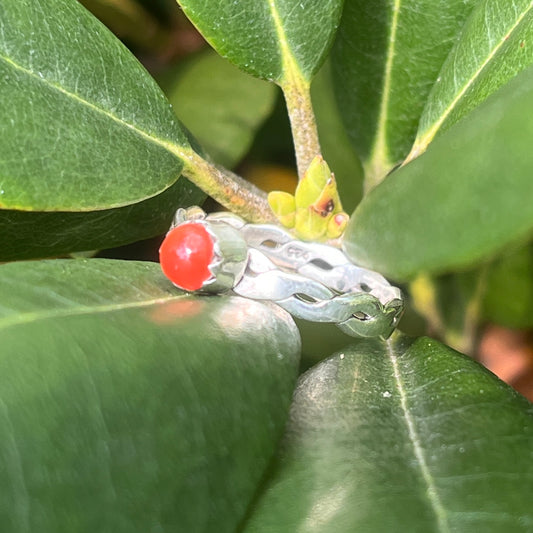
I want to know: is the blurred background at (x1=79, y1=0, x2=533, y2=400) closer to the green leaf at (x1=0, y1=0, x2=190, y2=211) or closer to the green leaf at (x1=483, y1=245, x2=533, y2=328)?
the green leaf at (x1=483, y1=245, x2=533, y2=328)

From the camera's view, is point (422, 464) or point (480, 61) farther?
point (480, 61)

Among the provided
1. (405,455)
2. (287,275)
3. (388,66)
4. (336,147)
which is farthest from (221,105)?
(405,455)


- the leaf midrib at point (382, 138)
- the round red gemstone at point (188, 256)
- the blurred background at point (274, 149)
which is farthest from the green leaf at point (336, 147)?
the round red gemstone at point (188, 256)

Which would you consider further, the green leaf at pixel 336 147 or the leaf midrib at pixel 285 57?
the green leaf at pixel 336 147

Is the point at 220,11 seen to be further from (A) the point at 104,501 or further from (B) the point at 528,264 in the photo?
(B) the point at 528,264

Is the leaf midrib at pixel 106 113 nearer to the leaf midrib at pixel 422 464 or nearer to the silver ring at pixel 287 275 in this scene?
the silver ring at pixel 287 275

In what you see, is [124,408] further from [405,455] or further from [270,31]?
[270,31]

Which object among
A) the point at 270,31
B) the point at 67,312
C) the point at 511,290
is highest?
the point at 270,31

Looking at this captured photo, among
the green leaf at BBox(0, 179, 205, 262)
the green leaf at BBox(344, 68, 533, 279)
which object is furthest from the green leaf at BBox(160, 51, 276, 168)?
the green leaf at BBox(344, 68, 533, 279)
